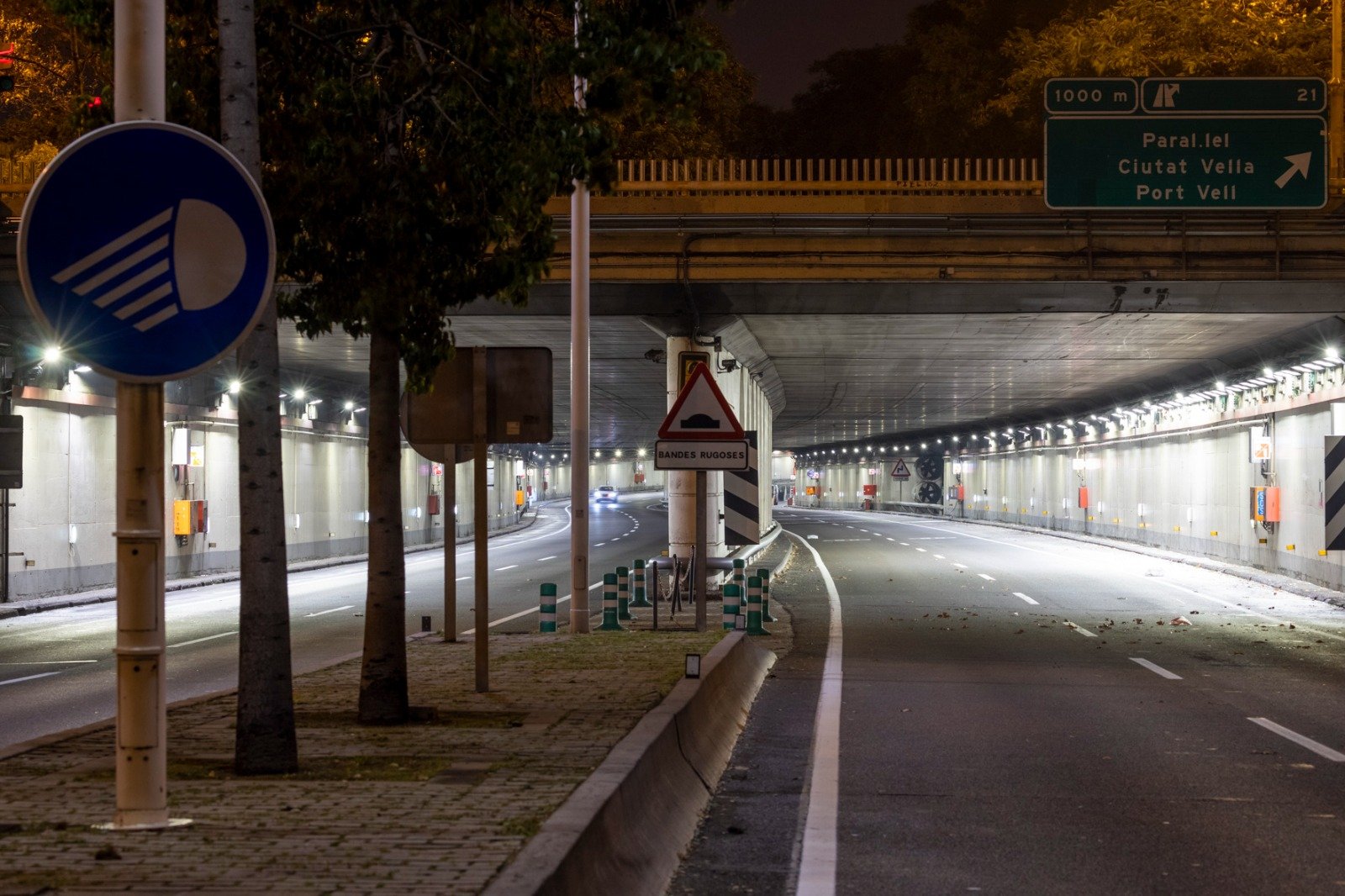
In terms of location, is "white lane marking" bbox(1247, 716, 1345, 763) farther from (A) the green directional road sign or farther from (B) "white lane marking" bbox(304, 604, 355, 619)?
(B) "white lane marking" bbox(304, 604, 355, 619)

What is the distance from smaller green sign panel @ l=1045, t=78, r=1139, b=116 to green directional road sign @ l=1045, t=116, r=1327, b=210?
0.49 feet

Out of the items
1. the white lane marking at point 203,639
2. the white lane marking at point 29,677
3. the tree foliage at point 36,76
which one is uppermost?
the tree foliage at point 36,76

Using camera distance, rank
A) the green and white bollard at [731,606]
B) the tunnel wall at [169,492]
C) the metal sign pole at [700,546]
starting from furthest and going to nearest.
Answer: the tunnel wall at [169,492]
the green and white bollard at [731,606]
the metal sign pole at [700,546]

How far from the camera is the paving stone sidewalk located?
5402 mm

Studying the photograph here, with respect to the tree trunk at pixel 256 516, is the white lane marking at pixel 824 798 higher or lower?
lower

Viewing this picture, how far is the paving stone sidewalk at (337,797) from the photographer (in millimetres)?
5402

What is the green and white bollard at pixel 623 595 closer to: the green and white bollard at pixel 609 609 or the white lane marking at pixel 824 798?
the green and white bollard at pixel 609 609

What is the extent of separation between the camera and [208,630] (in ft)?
72.6

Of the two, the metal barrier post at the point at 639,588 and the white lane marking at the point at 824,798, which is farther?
the metal barrier post at the point at 639,588

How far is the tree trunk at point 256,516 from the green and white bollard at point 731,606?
11108mm

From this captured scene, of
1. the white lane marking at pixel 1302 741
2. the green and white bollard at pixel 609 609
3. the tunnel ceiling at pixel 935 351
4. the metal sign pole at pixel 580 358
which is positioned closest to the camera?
the white lane marking at pixel 1302 741

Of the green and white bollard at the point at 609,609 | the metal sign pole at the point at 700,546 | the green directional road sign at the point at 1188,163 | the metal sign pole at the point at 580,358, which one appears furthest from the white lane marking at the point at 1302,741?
the green directional road sign at the point at 1188,163

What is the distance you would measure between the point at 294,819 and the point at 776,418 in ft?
Answer: 215

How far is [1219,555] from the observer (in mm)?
40750
